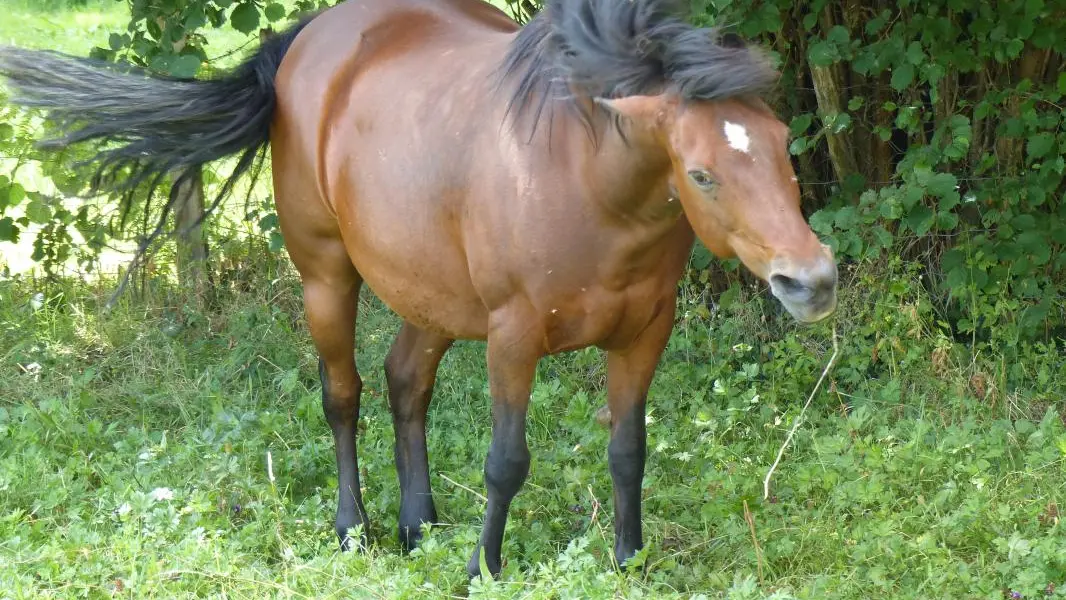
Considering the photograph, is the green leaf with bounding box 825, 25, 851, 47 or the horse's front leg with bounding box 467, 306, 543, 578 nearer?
the horse's front leg with bounding box 467, 306, 543, 578

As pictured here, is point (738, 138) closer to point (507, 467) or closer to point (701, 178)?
point (701, 178)

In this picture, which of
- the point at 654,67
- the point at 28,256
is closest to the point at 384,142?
the point at 654,67

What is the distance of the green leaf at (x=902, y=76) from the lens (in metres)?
4.80

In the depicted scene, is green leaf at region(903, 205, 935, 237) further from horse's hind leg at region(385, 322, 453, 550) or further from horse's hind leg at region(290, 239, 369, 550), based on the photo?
horse's hind leg at region(290, 239, 369, 550)

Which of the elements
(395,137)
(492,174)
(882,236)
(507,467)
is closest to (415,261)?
(395,137)

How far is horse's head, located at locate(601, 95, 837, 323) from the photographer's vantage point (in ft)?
9.20

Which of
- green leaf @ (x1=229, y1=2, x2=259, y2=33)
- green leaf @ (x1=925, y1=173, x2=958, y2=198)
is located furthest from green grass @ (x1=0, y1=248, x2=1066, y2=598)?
green leaf @ (x1=229, y1=2, x2=259, y2=33)

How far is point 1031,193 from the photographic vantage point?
5086 mm

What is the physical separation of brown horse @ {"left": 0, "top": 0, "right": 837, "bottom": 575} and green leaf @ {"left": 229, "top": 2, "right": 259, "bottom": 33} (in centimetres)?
73

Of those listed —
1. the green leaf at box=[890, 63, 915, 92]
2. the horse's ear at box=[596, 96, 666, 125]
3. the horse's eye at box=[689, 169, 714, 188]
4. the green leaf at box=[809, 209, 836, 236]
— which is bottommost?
the green leaf at box=[809, 209, 836, 236]

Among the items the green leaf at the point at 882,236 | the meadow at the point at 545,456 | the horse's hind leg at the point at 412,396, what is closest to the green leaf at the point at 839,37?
the green leaf at the point at 882,236

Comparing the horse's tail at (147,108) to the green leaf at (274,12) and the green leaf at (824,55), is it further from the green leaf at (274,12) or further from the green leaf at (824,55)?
the green leaf at (824,55)

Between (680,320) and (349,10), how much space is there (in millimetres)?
2288

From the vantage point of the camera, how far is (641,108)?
3.02 m
